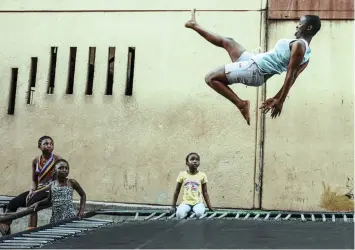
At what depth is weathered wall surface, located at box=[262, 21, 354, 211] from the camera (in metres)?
7.36

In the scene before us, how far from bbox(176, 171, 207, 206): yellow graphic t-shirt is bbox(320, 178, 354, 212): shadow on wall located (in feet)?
5.75

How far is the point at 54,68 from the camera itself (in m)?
8.12

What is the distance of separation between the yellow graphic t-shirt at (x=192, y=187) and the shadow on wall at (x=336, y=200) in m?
1.75

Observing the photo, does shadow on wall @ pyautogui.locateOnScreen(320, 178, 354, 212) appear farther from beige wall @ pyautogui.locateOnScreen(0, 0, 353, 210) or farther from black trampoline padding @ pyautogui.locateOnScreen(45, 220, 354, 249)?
black trampoline padding @ pyautogui.locateOnScreen(45, 220, 354, 249)

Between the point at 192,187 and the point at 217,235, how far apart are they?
70.9 inches

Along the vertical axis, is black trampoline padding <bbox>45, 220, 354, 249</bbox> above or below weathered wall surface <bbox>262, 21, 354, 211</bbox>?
below

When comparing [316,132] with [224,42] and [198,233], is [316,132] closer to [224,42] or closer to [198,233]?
[224,42]

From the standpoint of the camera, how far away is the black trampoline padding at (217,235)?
404 centimetres

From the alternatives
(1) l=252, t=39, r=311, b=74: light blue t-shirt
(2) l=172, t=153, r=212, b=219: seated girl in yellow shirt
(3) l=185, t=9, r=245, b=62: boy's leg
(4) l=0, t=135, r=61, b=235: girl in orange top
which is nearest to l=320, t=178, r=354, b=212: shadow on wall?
(1) l=252, t=39, r=311, b=74: light blue t-shirt

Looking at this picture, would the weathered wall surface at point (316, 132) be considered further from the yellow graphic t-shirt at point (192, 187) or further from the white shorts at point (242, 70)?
the yellow graphic t-shirt at point (192, 187)

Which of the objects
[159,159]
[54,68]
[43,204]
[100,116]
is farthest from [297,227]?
[54,68]

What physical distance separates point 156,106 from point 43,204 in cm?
269

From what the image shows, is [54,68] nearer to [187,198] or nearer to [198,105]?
[198,105]

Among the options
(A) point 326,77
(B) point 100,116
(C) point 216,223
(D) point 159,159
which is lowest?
(C) point 216,223
